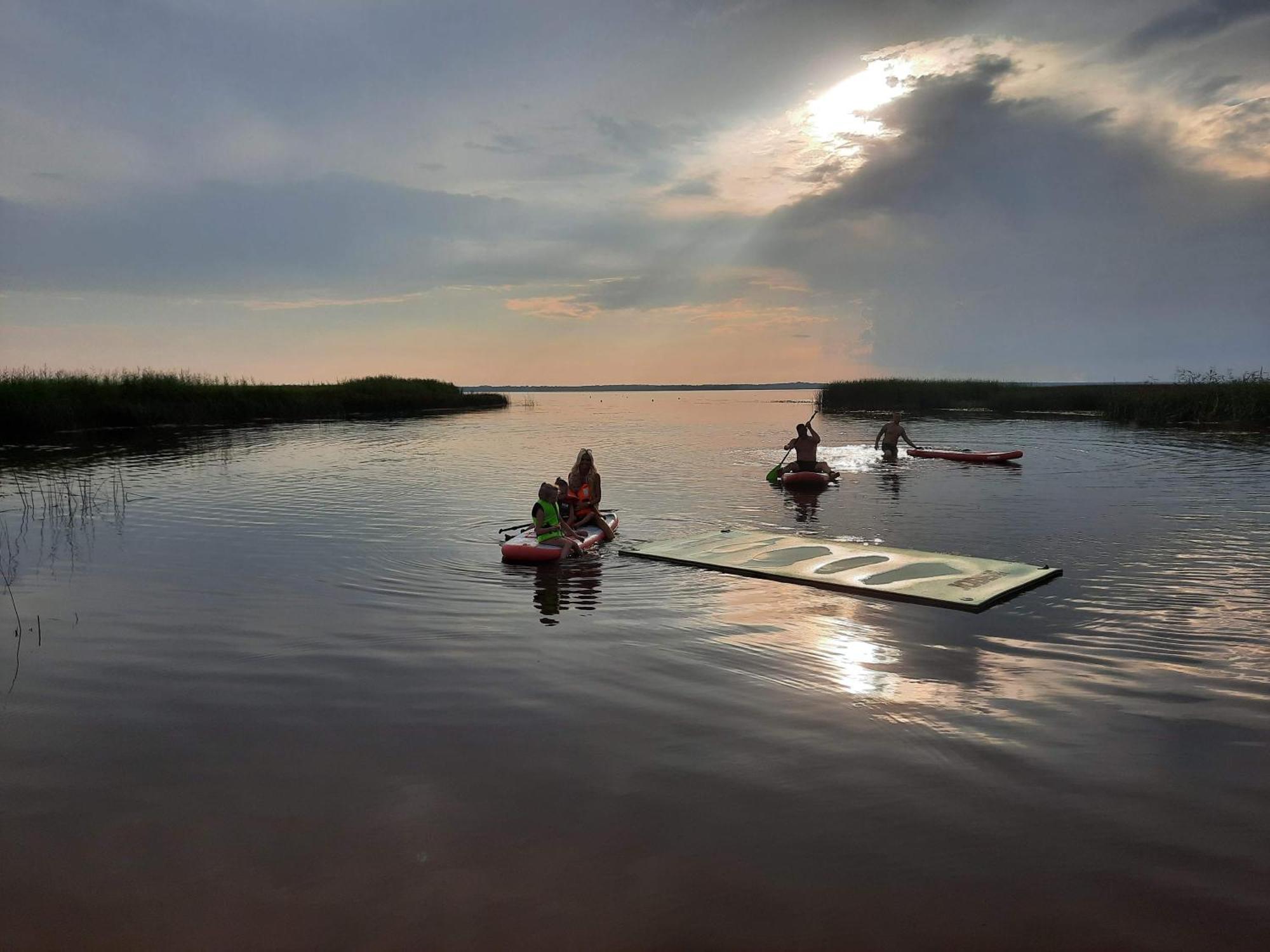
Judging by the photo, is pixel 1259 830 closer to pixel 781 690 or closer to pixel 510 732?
pixel 781 690

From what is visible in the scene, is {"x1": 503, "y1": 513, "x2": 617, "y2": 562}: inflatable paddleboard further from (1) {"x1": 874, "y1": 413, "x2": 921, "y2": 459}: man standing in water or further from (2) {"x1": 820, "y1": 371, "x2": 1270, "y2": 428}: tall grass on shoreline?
(2) {"x1": 820, "y1": 371, "x2": 1270, "y2": 428}: tall grass on shoreline

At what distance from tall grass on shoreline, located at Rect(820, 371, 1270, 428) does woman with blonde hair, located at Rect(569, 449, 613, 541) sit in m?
34.2

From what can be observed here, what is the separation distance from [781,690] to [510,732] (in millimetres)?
1936

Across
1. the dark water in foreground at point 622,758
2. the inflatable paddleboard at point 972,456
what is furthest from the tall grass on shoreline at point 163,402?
the inflatable paddleboard at point 972,456

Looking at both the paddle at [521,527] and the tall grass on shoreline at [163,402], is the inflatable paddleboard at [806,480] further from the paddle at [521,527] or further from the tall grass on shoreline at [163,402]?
the tall grass on shoreline at [163,402]

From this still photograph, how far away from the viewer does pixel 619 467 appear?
23.1 m

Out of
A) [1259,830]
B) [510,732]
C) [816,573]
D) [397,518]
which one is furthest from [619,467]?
[1259,830]

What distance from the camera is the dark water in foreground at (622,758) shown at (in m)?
3.30

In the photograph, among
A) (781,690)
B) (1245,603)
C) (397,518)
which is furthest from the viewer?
(397,518)

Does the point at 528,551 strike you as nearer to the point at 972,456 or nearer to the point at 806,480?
the point at 806,480

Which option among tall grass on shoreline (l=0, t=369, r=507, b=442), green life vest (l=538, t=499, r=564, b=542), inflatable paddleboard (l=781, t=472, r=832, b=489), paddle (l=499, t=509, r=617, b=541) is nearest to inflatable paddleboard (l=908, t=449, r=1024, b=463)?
inflatable paddleboard (l=781, t=472, r=832, b=489)

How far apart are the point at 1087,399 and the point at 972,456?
112ft

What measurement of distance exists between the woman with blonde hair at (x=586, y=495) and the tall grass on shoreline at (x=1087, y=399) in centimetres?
3420

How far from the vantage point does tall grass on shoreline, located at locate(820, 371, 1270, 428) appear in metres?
34.8
